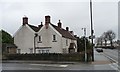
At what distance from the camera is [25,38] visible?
5328 cm

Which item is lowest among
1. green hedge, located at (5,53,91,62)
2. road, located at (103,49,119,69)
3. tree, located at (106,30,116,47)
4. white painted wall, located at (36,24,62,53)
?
road, located at (103,49,119,69)

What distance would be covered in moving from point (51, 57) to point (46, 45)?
31.1 ft

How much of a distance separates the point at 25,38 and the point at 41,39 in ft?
11.7

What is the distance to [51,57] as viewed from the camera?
139ft

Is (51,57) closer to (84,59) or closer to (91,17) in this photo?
(84,59)

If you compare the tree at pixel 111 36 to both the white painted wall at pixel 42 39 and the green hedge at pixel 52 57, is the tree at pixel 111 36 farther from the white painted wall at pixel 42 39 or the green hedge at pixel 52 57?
the green hedge at pixel 52 57

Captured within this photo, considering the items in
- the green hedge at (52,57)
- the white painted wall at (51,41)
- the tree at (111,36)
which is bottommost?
the green hedge at (52,57)

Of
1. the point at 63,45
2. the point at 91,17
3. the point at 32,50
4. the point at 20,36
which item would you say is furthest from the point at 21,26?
the point at 91,17

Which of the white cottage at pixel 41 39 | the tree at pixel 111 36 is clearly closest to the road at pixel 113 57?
the white cottage at pixel 41 39

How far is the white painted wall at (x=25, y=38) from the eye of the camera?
173 ft

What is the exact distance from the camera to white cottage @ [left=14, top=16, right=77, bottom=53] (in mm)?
51500

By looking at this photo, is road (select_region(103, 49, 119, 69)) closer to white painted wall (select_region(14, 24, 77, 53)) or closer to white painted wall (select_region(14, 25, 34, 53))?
white painted wall (select_region(14, 24, 77, 53))

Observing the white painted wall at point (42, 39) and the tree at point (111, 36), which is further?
the tree at point (111, 36)

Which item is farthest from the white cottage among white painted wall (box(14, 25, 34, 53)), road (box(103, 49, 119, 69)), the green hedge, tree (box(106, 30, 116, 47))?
tree (box(106, 30, 116, 47))
